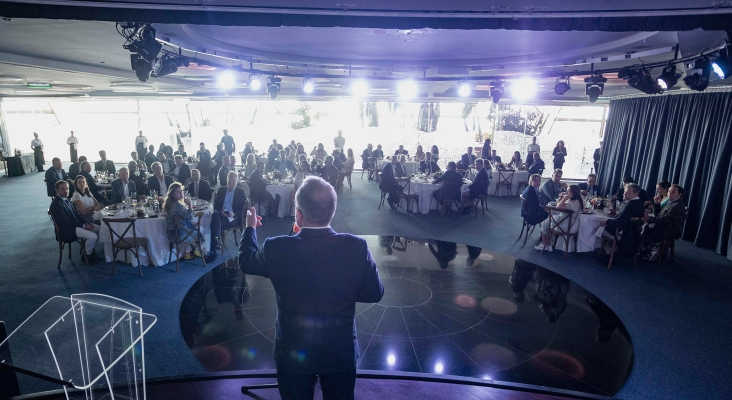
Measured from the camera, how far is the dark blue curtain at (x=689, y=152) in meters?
7.25

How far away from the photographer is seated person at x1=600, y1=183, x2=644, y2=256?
605 cm

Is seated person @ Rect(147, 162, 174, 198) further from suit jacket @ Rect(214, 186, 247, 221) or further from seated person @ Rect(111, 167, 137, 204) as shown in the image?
suit jacket @ Rect(214, 186, 247, 221)

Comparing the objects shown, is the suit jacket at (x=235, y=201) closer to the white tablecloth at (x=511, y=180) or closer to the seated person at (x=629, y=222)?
the seated person at (x=629, y=222)

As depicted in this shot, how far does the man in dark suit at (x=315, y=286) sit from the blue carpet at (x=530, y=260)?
2.25 metres

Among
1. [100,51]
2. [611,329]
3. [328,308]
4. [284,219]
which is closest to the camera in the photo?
[328,308]

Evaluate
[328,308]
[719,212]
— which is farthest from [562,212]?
[328,308]

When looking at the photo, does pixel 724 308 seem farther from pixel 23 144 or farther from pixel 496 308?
pixel 23 144

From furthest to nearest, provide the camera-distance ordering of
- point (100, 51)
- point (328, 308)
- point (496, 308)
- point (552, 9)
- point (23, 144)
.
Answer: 1. point (23, 144)
2. point (100, 51)
3. point (496, 308)
4. point (552, 9)
5. point (328, 308)

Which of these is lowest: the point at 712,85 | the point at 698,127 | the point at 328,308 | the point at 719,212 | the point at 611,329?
the point at 611,329

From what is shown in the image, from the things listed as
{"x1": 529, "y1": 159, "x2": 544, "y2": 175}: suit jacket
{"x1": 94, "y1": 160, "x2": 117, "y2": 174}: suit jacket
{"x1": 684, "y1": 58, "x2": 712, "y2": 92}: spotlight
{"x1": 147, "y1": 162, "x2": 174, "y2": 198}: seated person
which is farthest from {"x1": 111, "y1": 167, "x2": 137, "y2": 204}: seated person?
{"x1": 529, "y1": 159, "x2": 544, "y2": 175}: suit jacket

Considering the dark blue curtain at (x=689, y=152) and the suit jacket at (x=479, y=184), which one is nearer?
the dark blue curtain at (x=689, y=152)

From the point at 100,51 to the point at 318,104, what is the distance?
9.67m

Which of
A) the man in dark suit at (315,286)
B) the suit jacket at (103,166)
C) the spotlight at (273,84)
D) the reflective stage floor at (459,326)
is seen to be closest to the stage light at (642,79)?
the reflective stage floor at (459,326)

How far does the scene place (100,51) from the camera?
7180 millimetres
